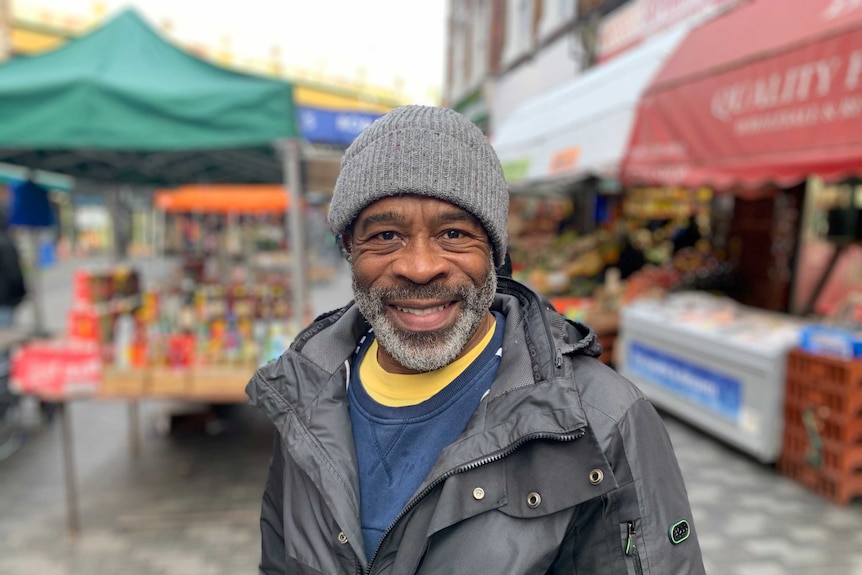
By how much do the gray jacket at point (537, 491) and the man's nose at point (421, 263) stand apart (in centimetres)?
24

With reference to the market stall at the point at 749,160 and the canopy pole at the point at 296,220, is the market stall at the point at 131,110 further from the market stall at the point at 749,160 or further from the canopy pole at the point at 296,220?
the market stall at the point at 749,160

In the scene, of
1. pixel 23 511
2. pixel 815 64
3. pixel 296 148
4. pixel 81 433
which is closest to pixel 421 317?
pixel 296 148

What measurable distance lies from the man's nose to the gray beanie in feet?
0.37

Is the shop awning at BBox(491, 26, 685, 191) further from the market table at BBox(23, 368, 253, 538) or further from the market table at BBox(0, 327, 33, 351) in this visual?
the market table at BBox(0, 327, 33, 351)

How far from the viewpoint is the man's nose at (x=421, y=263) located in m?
1.28

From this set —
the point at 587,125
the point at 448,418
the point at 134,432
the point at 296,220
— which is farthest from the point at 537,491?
the point at 587,125

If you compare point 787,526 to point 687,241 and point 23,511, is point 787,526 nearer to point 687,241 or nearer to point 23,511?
point 23,511

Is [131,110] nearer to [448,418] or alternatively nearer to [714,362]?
[448,418]

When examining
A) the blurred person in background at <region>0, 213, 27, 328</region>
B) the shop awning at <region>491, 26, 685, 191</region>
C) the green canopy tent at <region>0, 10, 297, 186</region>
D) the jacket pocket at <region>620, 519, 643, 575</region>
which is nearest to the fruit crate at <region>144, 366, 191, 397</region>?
the green canopy tent at <region>0, 10, 297, 186</region>

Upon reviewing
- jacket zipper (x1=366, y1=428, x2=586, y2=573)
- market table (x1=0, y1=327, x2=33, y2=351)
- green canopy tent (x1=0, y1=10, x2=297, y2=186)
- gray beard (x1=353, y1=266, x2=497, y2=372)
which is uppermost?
green canopy tent (x1=0, y1=10, x2=297, y2=186)

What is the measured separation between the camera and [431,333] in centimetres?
132

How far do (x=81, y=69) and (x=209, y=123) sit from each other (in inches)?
40.3

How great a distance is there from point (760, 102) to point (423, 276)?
12.0ft

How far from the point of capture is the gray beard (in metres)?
1.32
